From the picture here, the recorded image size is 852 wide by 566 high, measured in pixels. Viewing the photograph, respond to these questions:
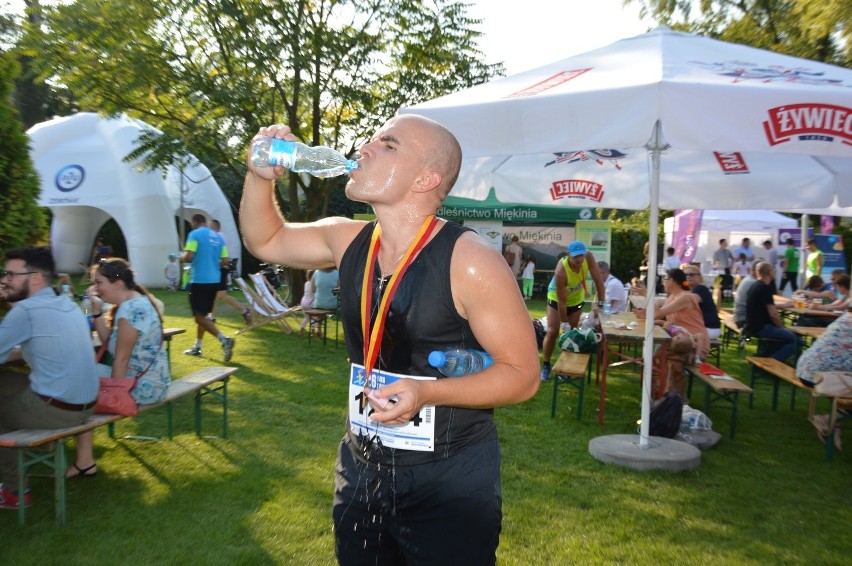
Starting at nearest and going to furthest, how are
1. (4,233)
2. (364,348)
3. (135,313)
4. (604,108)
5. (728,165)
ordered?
(364,348) → (604,108) → (4,233) → (135,313) → (728,165)

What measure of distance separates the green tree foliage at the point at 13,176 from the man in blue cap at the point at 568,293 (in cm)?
583

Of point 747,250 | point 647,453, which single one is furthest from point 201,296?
point 747,250

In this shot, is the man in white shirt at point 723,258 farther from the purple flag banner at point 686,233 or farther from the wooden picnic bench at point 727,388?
the wooden picnic bench at point 727,388

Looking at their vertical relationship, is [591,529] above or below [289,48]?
below

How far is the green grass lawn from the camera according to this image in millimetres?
4035

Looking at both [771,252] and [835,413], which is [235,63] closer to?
[835,413]

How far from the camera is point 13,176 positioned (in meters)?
4.95

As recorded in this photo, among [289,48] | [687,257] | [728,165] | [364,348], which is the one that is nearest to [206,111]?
[289,48]

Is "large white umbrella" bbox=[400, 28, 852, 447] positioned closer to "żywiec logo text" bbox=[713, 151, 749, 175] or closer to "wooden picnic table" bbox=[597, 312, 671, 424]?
"wooden picnic table" bbox=[597, 312, 671, 424]

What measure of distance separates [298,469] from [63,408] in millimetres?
1722

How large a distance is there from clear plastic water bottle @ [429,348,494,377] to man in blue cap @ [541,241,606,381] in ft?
22.8

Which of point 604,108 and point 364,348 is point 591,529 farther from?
point 364,348

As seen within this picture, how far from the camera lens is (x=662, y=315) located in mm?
7711

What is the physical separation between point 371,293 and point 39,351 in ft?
10.8
